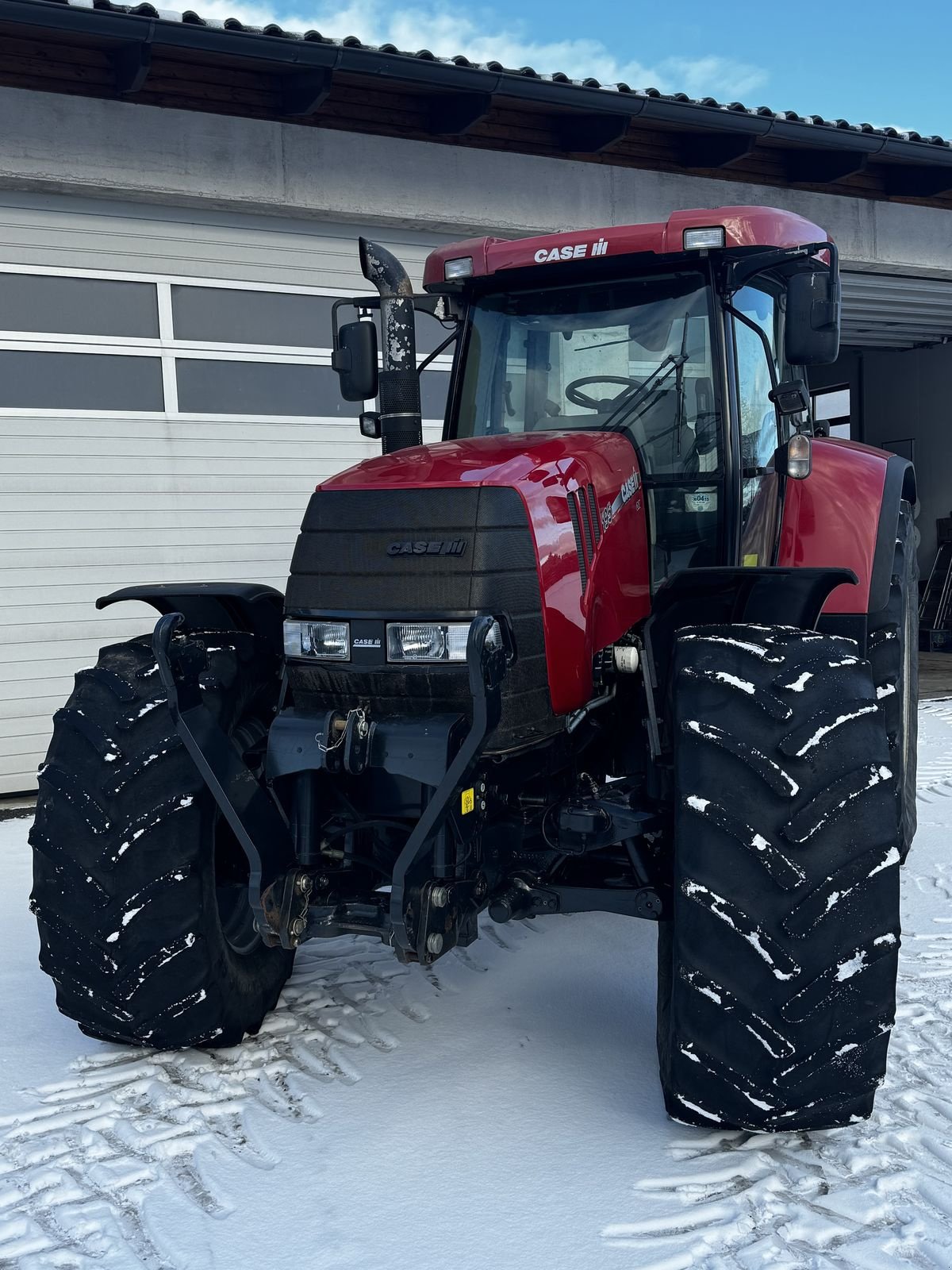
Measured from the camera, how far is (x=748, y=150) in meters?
8.37

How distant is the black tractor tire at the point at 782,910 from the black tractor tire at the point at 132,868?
3.84 ft

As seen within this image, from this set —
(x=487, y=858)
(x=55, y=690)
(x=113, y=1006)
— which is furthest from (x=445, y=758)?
(x=55, y=690)

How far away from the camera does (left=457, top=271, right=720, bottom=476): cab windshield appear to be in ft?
11.0

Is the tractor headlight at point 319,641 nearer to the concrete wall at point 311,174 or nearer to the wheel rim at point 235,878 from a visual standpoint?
the wheel rim at point 235,878

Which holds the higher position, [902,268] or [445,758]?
[902,268]

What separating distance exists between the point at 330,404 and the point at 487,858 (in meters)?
5.12

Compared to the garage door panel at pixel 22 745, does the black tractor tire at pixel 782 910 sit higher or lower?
higher

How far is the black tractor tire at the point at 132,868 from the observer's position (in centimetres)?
291

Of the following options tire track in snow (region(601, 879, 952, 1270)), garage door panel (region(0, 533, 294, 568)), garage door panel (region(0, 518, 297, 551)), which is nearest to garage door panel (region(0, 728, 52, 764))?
garage door panel (region(0, 533, 294, 568))

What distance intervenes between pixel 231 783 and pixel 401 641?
0.51 meters

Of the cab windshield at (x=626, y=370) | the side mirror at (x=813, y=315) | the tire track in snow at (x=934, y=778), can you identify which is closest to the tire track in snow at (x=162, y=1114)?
the cab windshield at (x=626, y=370)

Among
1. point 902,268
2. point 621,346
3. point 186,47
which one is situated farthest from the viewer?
point 902,268

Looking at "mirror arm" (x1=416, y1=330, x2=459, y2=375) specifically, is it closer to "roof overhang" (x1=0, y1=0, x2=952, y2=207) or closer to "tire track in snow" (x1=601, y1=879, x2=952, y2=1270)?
"tire track in snow" (x1=601, y1=879, x2=952, y2=1270)

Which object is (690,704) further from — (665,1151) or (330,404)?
(330,404)
